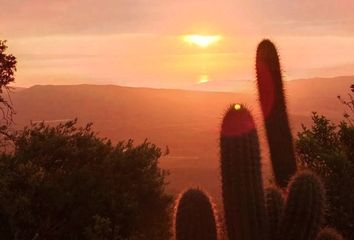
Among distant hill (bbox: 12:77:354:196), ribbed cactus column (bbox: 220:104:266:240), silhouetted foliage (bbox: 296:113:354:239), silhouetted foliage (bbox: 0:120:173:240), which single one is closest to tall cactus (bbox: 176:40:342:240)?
ribbed cactus column (bbox: 220:104:266:240)

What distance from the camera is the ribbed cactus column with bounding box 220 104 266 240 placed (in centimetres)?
795

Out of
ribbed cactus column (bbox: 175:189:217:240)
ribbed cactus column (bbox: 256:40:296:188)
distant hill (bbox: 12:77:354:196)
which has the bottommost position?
ribbed cactus column (bbox: 175:189:217:240)

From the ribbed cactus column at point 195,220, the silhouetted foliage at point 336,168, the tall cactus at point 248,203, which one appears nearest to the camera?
the tall cactus at point 248,203

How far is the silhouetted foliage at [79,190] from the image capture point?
1296 centimetres

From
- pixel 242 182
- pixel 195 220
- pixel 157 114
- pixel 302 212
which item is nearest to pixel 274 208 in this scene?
pixel 302 212

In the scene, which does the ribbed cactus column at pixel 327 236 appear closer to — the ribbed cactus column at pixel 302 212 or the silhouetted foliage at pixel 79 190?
the ribbed cactus column at pixel 302 212

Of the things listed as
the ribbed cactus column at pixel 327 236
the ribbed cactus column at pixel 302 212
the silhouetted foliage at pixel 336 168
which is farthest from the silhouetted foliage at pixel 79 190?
the ribbed cactus column at pixel 327 236

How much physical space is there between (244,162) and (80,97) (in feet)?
586

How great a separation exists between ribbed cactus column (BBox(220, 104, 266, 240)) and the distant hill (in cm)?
Answer: 5142

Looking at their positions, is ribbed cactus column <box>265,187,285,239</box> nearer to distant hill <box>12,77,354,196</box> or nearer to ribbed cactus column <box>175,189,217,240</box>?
ribbed cactus column <box>175,189,217,240</box>

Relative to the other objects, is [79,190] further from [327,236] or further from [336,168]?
[327,236]

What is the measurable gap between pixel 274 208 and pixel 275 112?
2732 millimetres

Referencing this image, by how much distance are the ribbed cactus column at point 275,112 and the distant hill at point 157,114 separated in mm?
48879

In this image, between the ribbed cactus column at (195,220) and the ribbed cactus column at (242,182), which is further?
the ribbed cactus column at (195,220)
